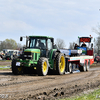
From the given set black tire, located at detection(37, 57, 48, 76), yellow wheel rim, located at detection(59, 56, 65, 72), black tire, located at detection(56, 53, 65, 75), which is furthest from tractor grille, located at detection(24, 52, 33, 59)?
yellow wheel rim, located at detection(59, 56, 65, 72)

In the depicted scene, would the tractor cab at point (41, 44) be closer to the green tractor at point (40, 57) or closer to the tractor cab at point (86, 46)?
the green tractor at point (40, 57)

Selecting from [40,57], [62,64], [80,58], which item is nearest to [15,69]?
[40,57]

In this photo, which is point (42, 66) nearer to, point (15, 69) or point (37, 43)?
point (15, 69)

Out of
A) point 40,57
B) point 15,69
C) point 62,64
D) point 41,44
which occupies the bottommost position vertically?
point 15,69

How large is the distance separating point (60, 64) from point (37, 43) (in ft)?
7.12

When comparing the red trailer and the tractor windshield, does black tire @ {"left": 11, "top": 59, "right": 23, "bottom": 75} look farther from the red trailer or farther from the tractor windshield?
the red trailer

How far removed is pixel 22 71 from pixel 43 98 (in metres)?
8.13

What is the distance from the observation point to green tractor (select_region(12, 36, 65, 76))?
44.4ft

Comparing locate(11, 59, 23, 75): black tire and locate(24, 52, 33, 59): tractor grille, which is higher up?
locate(24, 52, 33, 59): tractor grille

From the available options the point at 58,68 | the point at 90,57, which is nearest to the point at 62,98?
the point at 58,68

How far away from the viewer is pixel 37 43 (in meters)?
14.7

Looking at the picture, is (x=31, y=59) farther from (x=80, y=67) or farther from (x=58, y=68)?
(x=80, y=67)

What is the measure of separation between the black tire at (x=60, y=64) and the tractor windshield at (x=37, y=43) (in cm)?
117

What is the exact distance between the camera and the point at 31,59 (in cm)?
1376
